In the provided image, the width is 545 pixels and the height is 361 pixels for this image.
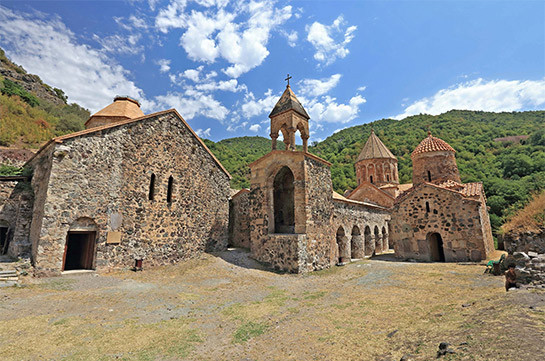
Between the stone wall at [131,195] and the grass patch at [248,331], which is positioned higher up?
the stone wall at [131,195]

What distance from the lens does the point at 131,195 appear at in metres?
11.0

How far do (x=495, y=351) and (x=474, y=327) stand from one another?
1108mm

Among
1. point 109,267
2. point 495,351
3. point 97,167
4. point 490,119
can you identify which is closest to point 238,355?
point 495,351

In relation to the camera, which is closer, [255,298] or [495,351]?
[495,351]

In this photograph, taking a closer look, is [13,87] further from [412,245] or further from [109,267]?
[412,245]

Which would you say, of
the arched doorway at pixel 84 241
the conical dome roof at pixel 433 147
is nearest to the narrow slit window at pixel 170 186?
the arched doorway at pixel 84 241

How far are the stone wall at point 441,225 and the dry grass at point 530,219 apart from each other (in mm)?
5396

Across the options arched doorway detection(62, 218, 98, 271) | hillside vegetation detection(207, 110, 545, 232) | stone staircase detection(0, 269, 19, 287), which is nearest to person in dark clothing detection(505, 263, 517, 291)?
arched doorway detection(62, 218, 98, 271)

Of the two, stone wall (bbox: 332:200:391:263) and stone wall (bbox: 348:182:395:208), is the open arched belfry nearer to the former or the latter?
stone wall (bbox: 332:200:391:263)

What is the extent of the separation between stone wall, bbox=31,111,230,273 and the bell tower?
4.44 m

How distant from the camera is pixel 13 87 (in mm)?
28797

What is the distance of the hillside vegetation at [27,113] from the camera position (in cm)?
2112

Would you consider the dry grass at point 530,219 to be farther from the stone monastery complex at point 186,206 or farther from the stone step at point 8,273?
the stone step at point 8,273

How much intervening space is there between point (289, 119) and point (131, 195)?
8.38 metres
